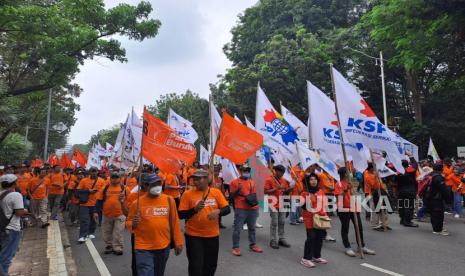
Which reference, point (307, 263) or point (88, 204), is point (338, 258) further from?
point (88, 204)

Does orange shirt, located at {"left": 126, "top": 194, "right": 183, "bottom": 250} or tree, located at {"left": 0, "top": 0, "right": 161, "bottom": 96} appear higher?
tree, located at {"left": 0, "top": 0, "right": 161, "bottom": 96}

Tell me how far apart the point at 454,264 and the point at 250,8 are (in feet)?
113

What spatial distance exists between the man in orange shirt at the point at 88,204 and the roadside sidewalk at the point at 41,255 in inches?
20.5

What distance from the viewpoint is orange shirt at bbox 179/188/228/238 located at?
4984mm

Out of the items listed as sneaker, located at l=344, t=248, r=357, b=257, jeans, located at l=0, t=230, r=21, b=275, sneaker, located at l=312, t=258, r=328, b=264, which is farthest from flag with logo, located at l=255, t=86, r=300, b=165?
jeans, located at l=0, t=230, r=21, b=275

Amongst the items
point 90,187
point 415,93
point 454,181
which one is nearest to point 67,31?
point 90,187

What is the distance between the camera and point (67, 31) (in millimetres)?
10625

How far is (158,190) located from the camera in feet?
15.3

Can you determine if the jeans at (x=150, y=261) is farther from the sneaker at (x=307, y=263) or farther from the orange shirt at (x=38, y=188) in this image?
the orange shirt at (x=38, y=188)

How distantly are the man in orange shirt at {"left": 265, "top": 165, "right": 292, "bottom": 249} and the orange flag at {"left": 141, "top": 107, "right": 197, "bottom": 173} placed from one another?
1986mm

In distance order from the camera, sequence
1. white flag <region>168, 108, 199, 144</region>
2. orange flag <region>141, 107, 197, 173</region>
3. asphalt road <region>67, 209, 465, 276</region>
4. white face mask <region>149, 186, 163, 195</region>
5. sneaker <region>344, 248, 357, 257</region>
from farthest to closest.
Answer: white flag <region>168, 108, 199, 144</region>, sneaker <region>344, 248, 357, 257</region>, asphalt road <region>67, 209, 465, 276</region>, orange flag <region>141, 107, 197, 173</region>, white face mask <region>149, 186, 163, 195</region>

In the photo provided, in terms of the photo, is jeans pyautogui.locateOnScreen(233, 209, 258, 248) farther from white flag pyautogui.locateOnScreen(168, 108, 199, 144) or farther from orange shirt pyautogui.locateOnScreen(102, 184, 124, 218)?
white flag pyautogui.locateOnScreen(168, 108, 199, 144)

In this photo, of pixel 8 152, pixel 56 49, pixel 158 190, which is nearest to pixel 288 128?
pixel 158 190

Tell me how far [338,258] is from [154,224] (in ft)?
12.7
